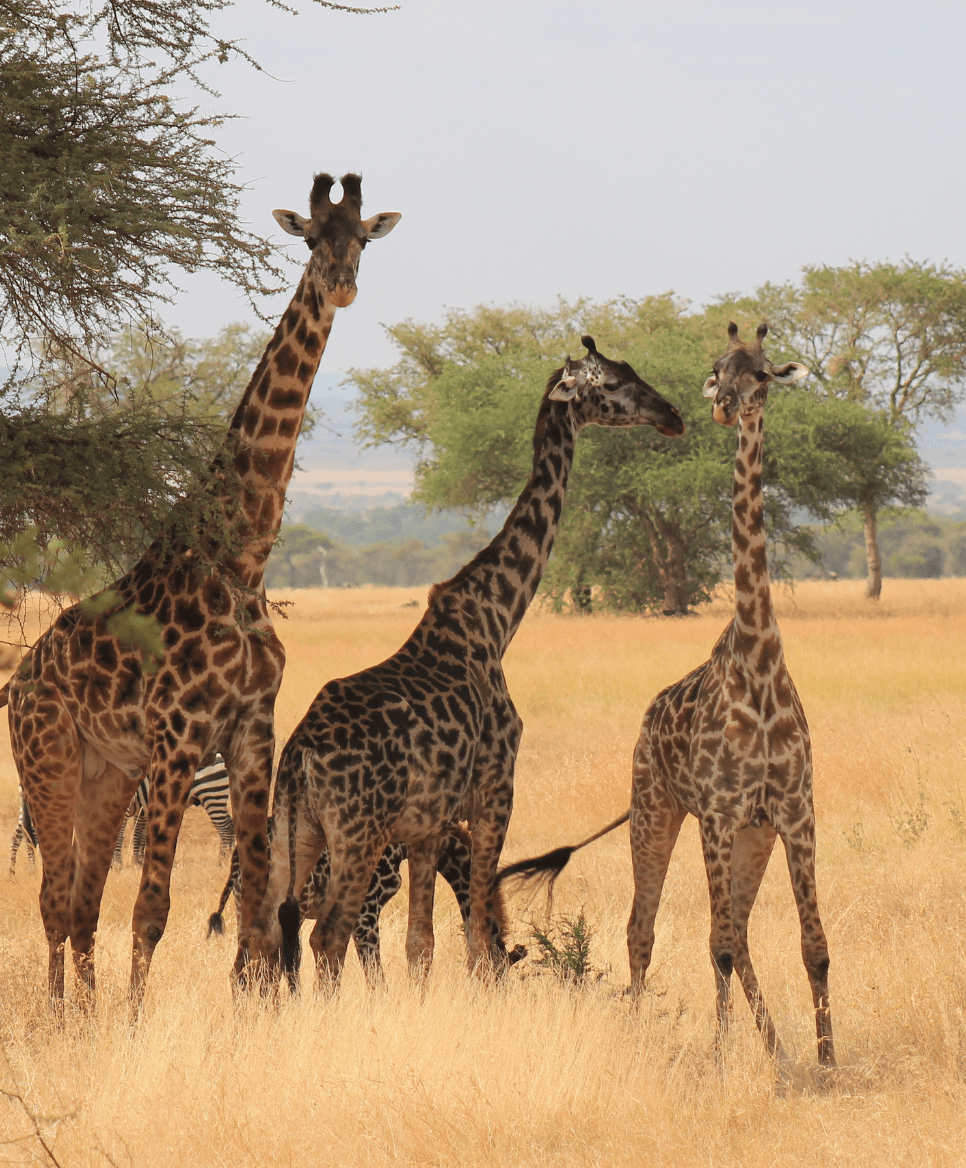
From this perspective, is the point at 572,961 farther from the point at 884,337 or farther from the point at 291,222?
the point at 884,337

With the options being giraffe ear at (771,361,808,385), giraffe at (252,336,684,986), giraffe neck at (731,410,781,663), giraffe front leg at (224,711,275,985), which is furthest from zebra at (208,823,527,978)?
giraffe ear at (771,361,808,385)

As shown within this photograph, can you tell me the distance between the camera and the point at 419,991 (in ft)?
18.8

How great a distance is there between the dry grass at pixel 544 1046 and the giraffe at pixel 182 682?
1.83ft

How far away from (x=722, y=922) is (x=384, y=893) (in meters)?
1.98

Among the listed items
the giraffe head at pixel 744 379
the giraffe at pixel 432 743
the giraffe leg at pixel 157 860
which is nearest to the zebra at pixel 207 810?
the giraffe at pixel 432 743

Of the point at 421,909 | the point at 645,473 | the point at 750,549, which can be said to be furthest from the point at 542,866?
the point at 645,473

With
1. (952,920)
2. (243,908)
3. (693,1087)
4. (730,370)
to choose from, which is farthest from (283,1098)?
(952,920)

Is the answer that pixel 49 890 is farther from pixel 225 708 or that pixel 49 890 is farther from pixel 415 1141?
pixel 415 1141

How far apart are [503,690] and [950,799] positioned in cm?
517

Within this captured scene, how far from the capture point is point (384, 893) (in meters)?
6.59

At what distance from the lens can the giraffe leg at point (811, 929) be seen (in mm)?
5414

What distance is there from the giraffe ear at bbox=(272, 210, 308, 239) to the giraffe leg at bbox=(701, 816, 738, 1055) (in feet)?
10.8

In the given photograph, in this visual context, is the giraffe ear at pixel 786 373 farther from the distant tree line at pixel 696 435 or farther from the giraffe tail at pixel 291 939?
the distant tree line at pixel 696 435

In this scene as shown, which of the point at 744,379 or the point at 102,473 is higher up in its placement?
the point at 744,379
